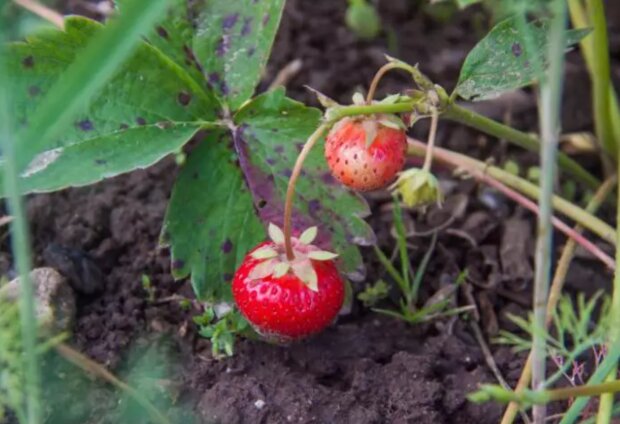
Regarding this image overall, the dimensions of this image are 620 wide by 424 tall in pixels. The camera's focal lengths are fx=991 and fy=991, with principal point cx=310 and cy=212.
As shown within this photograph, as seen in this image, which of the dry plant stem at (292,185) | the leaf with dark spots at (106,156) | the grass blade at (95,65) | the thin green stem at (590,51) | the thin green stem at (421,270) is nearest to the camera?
the grass blade at (95,65)

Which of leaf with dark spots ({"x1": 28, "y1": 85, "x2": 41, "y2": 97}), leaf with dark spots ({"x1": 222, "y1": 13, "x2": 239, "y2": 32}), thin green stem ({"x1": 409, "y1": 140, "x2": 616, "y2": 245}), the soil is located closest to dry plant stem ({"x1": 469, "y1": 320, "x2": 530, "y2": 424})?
the soil

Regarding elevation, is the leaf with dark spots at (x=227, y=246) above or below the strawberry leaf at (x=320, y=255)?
below

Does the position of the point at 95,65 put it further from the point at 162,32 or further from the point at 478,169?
the point at 478,169

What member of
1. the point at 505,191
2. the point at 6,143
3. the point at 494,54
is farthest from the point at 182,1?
the point at 6,143

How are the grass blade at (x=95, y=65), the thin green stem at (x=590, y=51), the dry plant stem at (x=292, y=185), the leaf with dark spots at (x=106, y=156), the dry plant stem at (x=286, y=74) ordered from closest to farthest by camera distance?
the grass blade at (x=95, y=65) → the dry plant stem at (x=292, y=185) → the leaf with dark spots at (x=106, y=156) → the thin green stem at (x=590, y=51) → the dry plant stem at (x=286, y=74)

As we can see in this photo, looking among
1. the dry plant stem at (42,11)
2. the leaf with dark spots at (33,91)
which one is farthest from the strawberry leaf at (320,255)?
the dry plant stem at (42,11)

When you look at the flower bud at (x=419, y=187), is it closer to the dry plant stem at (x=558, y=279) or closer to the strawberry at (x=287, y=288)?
the strawberry at (x=287, y=288)

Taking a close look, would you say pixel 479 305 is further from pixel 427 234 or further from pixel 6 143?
pixel 6 143
